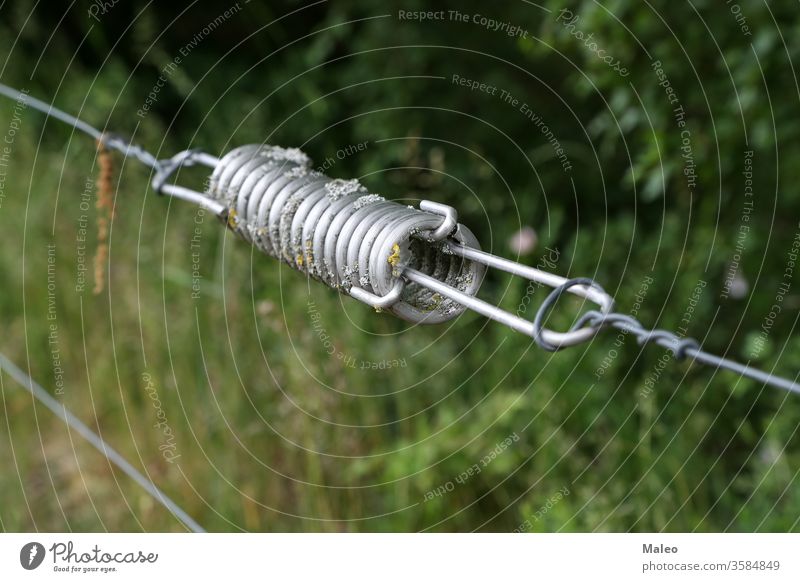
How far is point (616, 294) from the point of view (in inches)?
82.9

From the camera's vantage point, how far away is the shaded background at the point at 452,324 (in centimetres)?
188

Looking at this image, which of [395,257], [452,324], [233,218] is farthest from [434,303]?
[452,324]

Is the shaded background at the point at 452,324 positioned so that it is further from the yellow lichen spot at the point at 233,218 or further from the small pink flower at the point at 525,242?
the yellow lichen spot at the point at 233,218

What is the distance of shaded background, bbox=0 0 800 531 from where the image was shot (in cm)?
188

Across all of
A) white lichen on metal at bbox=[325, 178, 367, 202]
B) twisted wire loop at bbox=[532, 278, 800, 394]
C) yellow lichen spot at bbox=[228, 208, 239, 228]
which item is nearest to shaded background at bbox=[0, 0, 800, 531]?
yellow lichen spot at bbox=[228, 208, 239, 228]

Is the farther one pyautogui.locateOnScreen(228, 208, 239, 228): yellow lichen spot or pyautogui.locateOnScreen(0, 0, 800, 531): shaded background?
pyautogui.locateOnScreen(0, 0, 800, 531): shaded background

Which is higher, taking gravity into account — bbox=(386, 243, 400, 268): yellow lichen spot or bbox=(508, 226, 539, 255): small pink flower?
bbox=(508, 226, 539, 255): small pink flower

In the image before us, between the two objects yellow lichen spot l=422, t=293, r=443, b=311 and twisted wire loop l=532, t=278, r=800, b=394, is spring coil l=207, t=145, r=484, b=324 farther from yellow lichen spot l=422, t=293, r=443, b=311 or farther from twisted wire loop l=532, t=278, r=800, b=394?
twisted wire loop l=532, t=278, r=800, b=394

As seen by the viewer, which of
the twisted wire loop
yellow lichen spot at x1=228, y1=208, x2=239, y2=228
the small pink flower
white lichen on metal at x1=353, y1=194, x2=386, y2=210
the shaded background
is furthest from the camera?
the small pink flower

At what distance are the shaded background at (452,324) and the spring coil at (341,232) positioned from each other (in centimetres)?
59

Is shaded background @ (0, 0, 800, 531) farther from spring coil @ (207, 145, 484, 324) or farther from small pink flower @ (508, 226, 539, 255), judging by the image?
spring coil @ (207, 145, 484, 324)

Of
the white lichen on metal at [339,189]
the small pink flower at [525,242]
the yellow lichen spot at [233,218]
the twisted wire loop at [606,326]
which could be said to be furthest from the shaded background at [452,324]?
the twisted wire loop at [606,326]

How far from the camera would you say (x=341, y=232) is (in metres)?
0.80

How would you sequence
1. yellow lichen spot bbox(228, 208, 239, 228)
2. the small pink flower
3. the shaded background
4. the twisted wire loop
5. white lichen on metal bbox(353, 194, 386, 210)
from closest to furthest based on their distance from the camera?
the twisted wire loop < white lichen on metal bbox(353, 194, 386, 210) < yellow lichen spot bbox(228, 208, 239, 228) < the shaded background < the small pink flower
